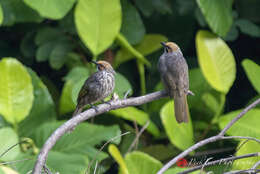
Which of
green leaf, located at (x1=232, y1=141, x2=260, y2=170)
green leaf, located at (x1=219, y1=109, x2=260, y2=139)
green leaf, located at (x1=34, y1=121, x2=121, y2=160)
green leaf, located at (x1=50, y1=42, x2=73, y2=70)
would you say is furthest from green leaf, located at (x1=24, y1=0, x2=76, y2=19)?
green leaf, located at (x1=232, y1=141, x2=260, y2=170)

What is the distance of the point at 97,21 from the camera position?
2.45 meters

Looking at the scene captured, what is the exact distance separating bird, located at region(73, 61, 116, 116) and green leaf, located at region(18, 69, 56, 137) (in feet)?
1.92

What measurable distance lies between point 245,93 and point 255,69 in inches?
33.6

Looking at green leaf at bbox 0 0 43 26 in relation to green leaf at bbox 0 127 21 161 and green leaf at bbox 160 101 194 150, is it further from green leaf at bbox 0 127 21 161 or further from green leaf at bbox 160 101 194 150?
green leaf at bbox 160 101 194 150

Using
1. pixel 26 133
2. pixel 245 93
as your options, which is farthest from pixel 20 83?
pixel 245 93

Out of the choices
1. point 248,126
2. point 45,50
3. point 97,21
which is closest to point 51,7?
point 97,21

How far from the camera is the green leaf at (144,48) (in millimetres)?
2848

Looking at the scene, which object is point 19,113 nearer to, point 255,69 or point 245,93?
point 255,69

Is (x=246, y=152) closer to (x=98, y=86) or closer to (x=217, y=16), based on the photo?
(x=98, y=86)

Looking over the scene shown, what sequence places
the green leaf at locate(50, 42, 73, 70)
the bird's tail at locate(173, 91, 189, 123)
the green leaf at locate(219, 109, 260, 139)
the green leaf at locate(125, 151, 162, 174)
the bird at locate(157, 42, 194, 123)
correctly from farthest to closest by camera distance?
1. the green leaf at locate(50, 42, 73, 70)
2. the green leaf at locate(219, 109, 260, 139)
3. the bird at locate(157, 42, 194, 123)
4. the bird's tail at locate(173, 91, 189, 123)
5. the green leaf at locate(125, 151, 162, 174)

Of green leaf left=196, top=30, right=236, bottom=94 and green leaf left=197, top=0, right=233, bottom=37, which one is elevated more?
green leaf left=197, top=0, right=233, bottom=37

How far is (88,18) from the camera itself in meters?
2.45

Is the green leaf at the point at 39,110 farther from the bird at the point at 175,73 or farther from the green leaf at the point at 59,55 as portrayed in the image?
the bird at the point at 175,73

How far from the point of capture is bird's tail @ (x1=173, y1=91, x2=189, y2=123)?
169 centimetres
